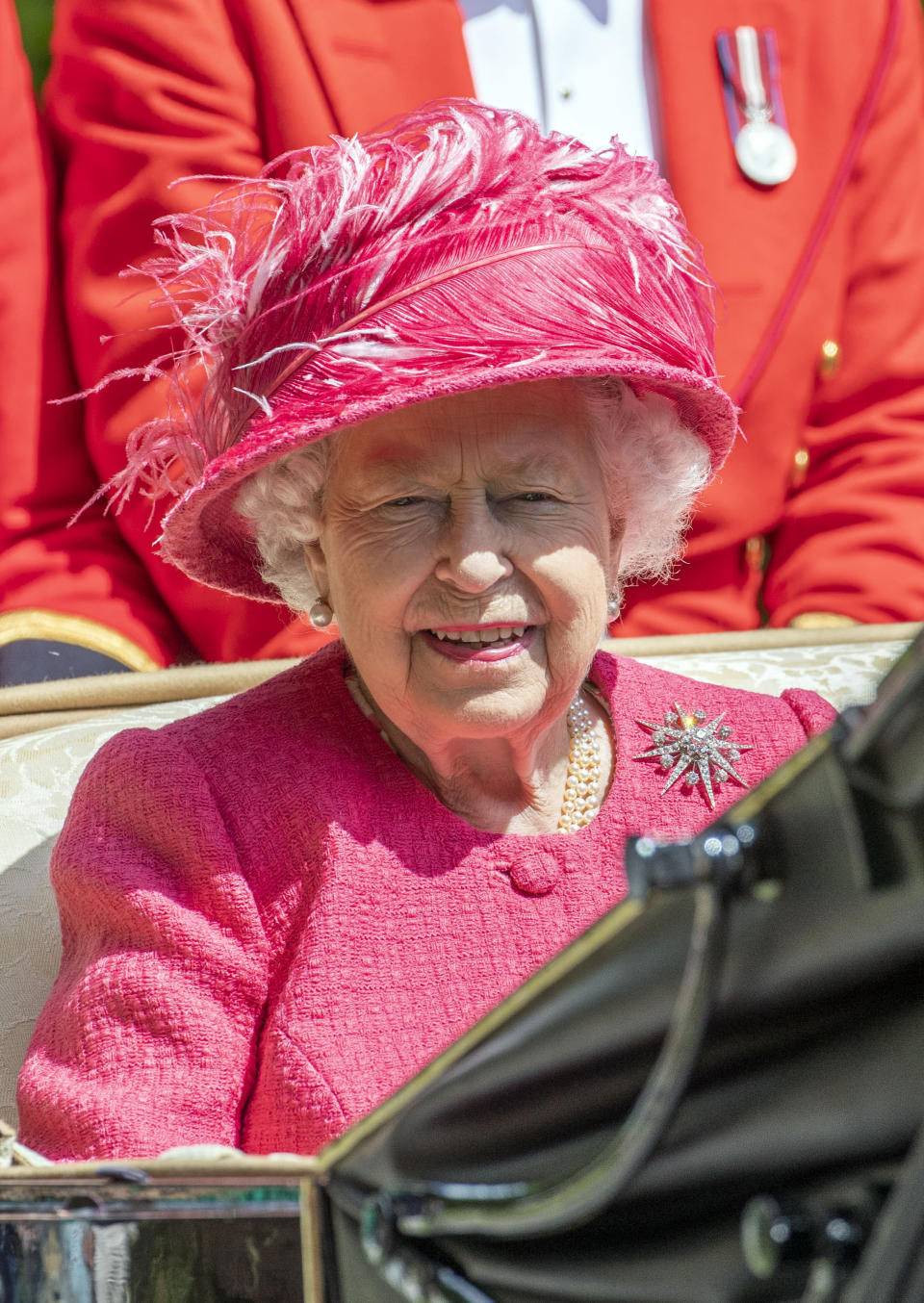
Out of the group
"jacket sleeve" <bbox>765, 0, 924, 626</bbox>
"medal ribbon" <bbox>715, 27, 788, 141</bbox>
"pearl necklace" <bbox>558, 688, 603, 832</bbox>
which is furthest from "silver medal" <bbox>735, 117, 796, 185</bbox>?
"pearl necklace" <bbox>558, 688, 603, 832</bbox>

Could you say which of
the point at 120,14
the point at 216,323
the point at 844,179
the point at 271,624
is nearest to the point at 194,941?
the point at 216,323

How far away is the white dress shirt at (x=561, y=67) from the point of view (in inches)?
111

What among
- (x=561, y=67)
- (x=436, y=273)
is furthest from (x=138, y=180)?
(x=436, y=273)

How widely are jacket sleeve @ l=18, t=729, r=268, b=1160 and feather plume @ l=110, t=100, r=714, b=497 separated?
41cm

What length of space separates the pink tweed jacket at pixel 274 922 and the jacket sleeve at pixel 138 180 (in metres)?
0.94

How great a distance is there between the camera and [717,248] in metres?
2.80

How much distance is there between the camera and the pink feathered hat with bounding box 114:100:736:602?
59.4 inches

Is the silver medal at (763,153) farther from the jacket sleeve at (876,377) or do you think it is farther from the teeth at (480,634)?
the teeth at (480,634)

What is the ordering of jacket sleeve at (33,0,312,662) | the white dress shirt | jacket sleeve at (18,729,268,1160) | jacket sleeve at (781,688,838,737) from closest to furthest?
jacket sleeve at (18,729,268,1160), jacket sleeve at (781,688,838,737), jacket sleeve at (33,0,312,662), the white dress shirt

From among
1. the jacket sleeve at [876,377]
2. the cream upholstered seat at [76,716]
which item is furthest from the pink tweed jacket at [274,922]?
the jacket sleeve at [876,377]

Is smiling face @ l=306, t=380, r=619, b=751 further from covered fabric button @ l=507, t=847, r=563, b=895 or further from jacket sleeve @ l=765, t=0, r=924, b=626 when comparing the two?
jacket sleeve @ l=765, t=0, r=924, b=626

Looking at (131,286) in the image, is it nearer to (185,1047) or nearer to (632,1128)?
(185,1047)

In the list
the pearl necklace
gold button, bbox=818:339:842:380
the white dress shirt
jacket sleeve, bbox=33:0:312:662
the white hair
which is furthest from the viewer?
gold button, bbox=818:339:842:380

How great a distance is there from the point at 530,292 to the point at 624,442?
0.91 ft
